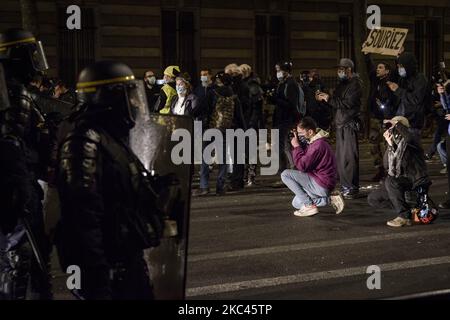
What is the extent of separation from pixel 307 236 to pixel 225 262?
61.6 inches

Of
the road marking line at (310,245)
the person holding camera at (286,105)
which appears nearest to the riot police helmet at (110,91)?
the road marking line at (310,245)

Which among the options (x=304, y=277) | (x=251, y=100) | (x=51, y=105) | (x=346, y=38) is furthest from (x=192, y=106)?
(x=346, y=38)

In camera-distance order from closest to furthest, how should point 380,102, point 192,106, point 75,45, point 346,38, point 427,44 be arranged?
point 380,102 → point 192,106 → point 75,45 → point 346,38 → point 427,44

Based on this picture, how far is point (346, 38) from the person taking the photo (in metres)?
30.7

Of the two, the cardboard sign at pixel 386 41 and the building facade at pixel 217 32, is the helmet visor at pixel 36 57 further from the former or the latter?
the building facade at pixel 217 32

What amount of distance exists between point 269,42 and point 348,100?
1673 cm

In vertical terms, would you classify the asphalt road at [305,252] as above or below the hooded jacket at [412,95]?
below

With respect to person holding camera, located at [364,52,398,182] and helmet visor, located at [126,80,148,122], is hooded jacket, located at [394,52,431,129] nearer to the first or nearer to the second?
person holding camera, located at [364,52,398,182]

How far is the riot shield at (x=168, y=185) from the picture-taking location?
15.6 feet

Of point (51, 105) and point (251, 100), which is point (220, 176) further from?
point (51, 105)

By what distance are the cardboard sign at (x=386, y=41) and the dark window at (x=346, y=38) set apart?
15.0m
